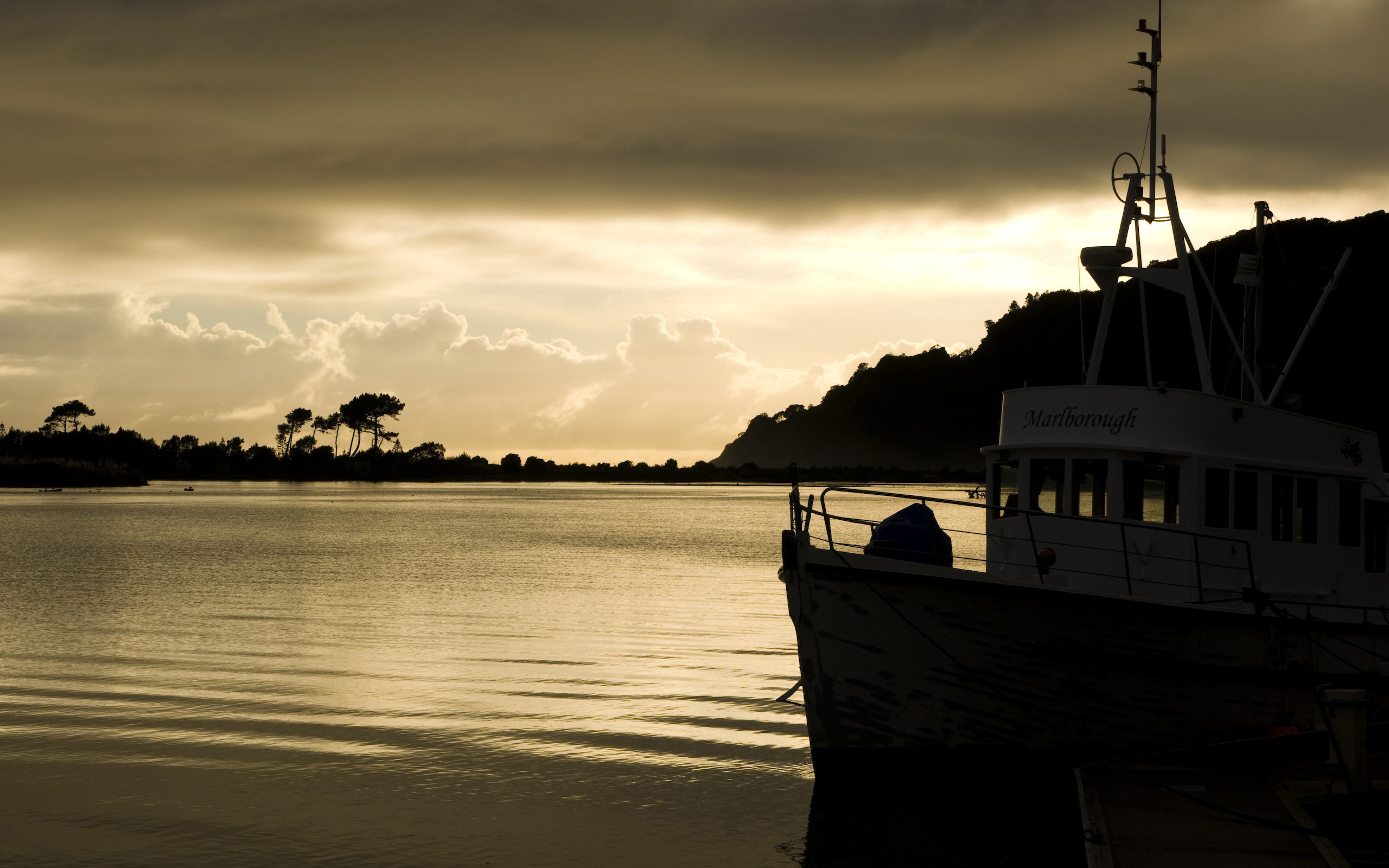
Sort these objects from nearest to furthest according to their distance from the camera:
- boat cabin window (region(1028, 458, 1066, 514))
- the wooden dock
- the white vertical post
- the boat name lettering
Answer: the wooden dock → the white vertical post → the boat name lettering → boat cabin window (region(1028, 458, 1066, 514))

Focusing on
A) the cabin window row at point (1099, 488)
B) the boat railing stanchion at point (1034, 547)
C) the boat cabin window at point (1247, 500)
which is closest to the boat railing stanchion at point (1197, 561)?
the cabin window row at point (1099, 488)

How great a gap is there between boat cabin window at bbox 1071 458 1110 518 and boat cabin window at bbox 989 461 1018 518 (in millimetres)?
730

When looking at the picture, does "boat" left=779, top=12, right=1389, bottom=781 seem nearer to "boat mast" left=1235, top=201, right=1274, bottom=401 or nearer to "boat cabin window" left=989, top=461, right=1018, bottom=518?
"boat cabin window" left=989, top=461, right=1018, bottom=518

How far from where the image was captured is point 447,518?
297ft

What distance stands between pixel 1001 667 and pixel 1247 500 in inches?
158

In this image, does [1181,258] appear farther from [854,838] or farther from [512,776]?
[512,776]

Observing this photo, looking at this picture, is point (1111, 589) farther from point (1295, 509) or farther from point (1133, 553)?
point (1295, 509)

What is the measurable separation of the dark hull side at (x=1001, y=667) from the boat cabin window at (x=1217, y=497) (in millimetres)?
1234

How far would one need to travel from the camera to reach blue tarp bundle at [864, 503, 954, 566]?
13.0 meters

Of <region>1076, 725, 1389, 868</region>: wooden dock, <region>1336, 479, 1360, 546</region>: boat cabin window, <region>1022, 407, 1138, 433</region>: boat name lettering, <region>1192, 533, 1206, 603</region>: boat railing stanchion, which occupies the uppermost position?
<region>1022, 407, 1138, 433</region>: boat name lettering

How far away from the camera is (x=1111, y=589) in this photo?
13.6 m

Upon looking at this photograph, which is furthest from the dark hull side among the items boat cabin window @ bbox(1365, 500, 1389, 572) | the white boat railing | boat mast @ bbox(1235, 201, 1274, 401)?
boat mast @ bbox(1235, 201, 1274, 401)

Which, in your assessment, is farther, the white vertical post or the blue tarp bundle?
the blue tarp bundle

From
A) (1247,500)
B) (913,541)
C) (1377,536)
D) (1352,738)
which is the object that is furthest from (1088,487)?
(1377,536)
